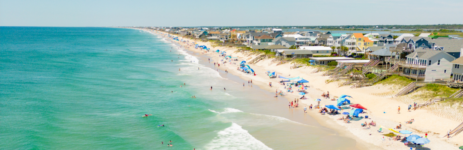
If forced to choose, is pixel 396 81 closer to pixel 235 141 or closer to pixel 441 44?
pixel 441 44

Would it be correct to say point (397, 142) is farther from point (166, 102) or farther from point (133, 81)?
point (133, 81)

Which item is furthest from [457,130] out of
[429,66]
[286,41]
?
[286,41]

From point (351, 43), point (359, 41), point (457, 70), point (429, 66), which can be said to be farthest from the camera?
point (351, 43)

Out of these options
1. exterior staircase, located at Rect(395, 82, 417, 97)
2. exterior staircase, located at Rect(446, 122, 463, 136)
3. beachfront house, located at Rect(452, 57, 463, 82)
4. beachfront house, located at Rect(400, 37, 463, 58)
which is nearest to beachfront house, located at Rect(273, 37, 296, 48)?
beachfront house, located at Rect(400, 37, 463, 58)

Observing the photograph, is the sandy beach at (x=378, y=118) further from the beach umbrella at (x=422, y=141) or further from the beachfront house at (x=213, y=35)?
the beachfront house at (x=213, y=35)

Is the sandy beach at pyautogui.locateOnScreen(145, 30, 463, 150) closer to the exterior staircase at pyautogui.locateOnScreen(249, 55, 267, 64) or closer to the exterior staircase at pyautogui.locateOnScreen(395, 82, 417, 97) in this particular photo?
the exterior staircase at pyautogui.locateOnScreen(395, 82, 417, 97)

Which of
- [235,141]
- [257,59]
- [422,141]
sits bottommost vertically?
[235,141]

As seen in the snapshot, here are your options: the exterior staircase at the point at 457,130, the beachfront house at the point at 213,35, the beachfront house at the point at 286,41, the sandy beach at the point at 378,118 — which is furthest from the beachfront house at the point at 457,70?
the beachfront house at the point at 213,35
